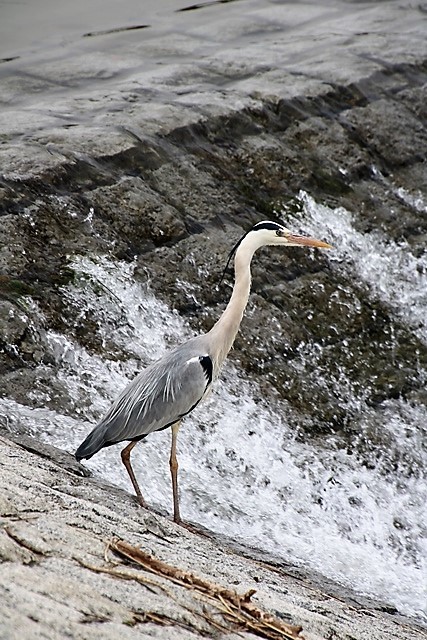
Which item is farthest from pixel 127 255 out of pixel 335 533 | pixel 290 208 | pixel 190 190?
pixel 335 533

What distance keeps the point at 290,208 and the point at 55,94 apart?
259 cm

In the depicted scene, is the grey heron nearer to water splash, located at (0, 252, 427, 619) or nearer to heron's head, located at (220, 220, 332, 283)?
heron's head, located at (220, 220, 332, 283)

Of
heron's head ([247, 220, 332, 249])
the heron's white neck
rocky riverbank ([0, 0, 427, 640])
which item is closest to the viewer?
rocky riverbank ([0, 0, 427, 640])

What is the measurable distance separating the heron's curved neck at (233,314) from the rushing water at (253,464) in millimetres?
859

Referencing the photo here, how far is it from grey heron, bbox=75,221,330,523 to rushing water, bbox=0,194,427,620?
1.89 ft

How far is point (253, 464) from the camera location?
21.2 ft

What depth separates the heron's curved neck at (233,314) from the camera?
559cm

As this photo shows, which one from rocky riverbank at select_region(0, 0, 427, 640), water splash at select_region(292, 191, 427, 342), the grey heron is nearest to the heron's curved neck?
the grey heron

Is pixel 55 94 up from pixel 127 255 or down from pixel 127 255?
up

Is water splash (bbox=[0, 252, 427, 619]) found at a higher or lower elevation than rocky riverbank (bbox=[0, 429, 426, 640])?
lower

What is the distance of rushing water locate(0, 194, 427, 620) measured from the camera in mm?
5766

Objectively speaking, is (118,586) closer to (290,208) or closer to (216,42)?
(290,208)

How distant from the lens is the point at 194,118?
880 centimetres

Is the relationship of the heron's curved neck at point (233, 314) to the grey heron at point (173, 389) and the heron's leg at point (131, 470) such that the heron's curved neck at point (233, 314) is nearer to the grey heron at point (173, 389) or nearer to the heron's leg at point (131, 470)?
the grey heron at point (173, 389)
